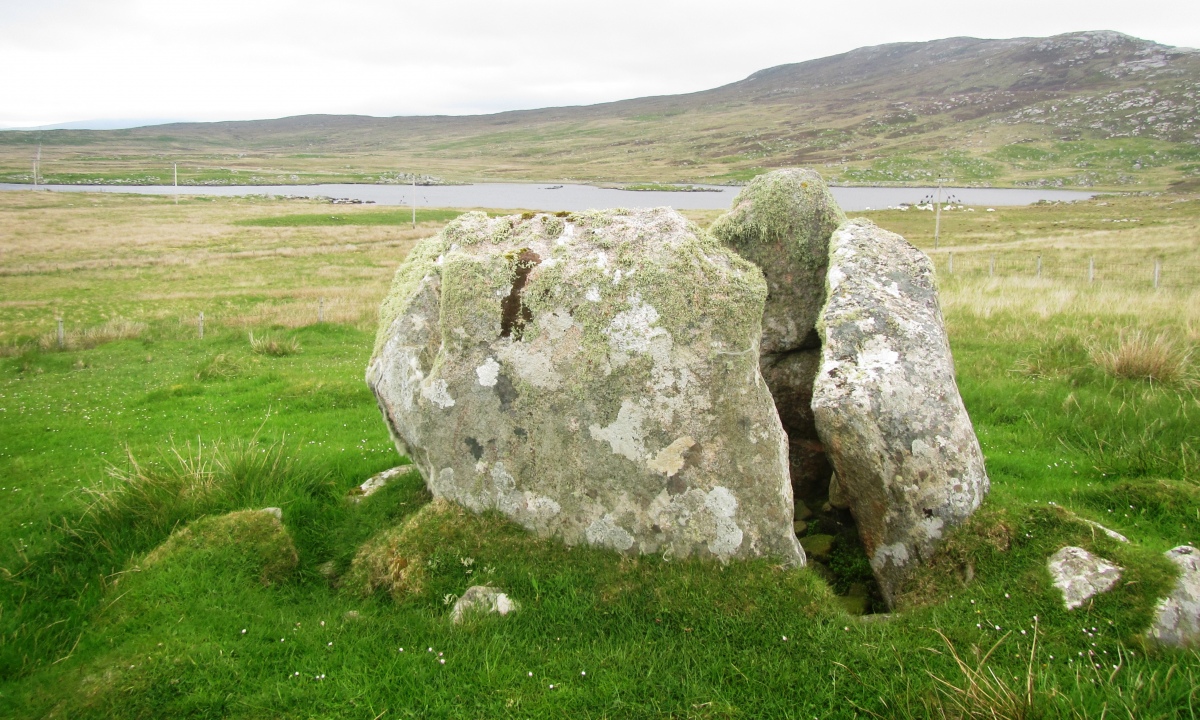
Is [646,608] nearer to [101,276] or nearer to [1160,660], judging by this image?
[1160,660]

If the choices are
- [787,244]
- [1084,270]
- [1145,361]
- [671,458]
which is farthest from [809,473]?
[1084,270]

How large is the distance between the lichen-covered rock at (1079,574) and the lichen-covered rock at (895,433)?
0.77 metres

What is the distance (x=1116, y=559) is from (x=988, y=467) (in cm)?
321

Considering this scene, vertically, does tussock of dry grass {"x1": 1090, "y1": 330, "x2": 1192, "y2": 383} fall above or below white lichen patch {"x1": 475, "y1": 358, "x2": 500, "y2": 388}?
below

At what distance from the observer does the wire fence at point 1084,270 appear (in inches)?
980

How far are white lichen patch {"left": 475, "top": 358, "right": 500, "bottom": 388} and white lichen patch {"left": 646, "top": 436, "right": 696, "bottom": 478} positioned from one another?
163 cm

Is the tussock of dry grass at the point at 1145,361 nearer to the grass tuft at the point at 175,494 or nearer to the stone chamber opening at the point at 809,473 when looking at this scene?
the stone chamber opening at the point at 809,473

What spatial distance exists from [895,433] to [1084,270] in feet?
104

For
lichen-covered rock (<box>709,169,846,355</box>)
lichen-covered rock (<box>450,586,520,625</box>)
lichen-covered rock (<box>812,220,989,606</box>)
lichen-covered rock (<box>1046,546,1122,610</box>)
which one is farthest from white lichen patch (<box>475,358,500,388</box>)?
lichen-covered rock (<box>1046,546,1122,610</box>)

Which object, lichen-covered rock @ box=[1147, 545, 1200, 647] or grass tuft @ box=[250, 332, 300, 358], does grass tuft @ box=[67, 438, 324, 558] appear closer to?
lichen-covered rock @ box=[1147, 545, 1200, 647]

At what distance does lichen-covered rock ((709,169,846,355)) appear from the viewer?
808 centimetres

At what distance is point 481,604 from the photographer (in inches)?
222

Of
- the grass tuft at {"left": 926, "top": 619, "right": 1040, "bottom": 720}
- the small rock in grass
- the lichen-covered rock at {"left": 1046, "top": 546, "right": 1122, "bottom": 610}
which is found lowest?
the small rock in grass

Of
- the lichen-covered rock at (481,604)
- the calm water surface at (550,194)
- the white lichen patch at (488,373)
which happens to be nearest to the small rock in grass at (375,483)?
the white lichen patch at (488,373)
